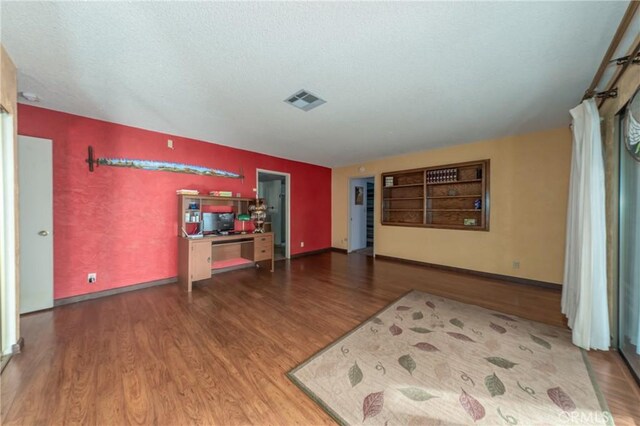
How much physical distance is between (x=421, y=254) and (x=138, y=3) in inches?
213

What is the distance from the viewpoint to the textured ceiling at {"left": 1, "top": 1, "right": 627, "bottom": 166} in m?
1.45

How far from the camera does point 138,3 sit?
4.52 feet

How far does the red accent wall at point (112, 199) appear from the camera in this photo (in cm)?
288

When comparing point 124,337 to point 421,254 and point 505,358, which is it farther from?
point 421,254

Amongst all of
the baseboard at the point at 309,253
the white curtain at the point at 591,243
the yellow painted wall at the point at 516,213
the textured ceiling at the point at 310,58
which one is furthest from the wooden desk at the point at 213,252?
the white curtain at the point at 591,243

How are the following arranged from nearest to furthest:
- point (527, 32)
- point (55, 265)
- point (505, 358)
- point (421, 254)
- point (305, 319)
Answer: point (527, 32), point (505, 358), point (305, 319), point (55, 265), point (421, 254)

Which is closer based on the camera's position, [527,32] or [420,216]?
[527,32]

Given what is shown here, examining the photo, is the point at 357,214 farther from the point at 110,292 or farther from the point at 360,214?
the point at 110,292

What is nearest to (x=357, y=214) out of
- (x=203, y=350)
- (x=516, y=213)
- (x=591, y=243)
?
(x=516, y=213)

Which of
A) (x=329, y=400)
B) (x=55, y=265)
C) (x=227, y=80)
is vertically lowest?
(x=329, y=400)

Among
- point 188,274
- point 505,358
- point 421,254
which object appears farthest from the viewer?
point 421,254

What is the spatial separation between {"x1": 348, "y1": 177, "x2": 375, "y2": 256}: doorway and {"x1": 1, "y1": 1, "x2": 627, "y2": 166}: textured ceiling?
3.39m

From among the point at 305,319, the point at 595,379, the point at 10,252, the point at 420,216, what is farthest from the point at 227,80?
the point at 420,216

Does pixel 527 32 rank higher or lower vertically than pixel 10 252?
higher
